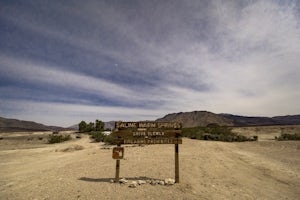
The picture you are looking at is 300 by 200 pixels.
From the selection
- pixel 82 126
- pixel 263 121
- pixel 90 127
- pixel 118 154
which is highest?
pixel 263 121

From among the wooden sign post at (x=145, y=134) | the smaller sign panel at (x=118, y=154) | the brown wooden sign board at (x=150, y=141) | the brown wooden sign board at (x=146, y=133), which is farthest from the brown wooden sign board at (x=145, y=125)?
the smaller sign panel at (x=118, y=154)

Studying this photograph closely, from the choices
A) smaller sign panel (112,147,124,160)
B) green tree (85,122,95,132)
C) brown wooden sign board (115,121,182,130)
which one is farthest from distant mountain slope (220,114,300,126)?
smaller sign panel (112,147,124,160)

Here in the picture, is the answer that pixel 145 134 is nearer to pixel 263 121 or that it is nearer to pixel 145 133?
pixel 145 133

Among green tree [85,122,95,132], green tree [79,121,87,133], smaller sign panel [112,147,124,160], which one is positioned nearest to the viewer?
smaller sign panel [112,147,124,160]

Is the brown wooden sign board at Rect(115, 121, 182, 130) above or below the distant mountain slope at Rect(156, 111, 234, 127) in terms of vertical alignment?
below

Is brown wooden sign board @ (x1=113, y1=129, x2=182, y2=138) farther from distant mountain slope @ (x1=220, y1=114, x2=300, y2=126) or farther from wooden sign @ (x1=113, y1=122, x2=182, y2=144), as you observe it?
distant mountain slope @ (x1=220, y1=114, x2=300, y2=126)

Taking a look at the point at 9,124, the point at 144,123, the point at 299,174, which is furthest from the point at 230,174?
the point at 9,124

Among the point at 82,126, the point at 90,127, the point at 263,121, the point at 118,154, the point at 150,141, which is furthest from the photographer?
the point at 263,121

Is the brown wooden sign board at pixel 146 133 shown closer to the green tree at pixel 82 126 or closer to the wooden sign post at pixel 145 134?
the wooden sign post at pixel 145 134

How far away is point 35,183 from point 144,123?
4.50 m

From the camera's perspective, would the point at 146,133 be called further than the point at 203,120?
No

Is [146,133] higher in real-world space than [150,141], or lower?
higher

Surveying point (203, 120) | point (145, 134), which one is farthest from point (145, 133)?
point (203, 120)

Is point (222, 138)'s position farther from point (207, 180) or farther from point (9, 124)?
point (9, 124)
